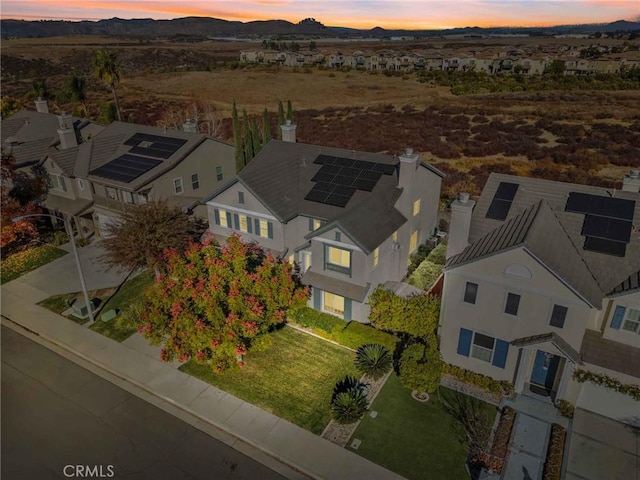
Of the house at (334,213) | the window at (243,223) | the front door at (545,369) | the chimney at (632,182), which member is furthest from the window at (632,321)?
the window at (243,223)

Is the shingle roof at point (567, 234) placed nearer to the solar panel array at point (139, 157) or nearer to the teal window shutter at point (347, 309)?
the teal window shutter at point (347, 309)

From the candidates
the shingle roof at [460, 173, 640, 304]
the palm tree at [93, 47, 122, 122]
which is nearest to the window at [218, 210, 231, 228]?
the shingle roof at [460, 173, 640, 304]

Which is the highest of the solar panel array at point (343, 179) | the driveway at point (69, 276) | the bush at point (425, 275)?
the solar panel array at point (343, 179)

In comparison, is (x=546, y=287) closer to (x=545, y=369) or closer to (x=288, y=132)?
(x=545, y=369)

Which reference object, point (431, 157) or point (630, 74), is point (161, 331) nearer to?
point (431, 157)

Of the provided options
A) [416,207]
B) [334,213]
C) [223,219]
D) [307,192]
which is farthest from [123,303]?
[416,207]

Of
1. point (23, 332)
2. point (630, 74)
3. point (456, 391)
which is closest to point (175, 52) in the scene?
point (630, 74)

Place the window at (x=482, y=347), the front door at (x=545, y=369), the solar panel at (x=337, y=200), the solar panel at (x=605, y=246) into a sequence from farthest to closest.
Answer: the solar panel at (x=337, y=200), the window at (x=482, y=347), the front door at (x=545, y=369), the solar panel at (x=605, y=246)
